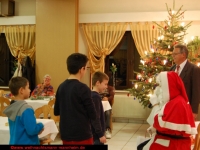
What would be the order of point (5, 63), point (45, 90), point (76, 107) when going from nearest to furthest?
point (76, 107) → point (45, 90) → point (5, 63)

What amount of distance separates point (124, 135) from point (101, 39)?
8.96 feet

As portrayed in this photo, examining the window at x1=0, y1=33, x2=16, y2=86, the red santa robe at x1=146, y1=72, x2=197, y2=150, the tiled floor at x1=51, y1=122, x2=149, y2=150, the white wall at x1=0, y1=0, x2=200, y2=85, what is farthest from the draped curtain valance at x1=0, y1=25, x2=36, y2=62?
the red santa robe at x1=146, y1=72, x2=197, y2=150

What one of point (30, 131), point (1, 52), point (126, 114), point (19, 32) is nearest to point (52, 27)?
point (19, 32)

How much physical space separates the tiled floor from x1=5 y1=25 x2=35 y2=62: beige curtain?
Answer: 3118 millimetres

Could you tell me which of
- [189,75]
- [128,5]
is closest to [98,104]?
[189,75]

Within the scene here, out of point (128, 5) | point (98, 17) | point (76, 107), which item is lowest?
point (76, 107)

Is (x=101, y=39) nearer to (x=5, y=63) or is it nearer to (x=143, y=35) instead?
(x=143, y=35)

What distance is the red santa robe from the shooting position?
2419 millimetres

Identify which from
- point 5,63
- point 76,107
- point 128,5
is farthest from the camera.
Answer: point 5,63

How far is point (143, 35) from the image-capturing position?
7336mm

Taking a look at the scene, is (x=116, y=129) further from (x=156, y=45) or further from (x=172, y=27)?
(x=172, y=27)

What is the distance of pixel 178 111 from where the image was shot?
2434 mm

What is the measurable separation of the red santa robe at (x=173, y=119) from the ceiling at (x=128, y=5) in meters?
5.19

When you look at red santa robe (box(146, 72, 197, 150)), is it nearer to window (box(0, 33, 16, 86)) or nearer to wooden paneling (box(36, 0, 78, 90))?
wooden paneling (box(36, 0, 78, 90))
